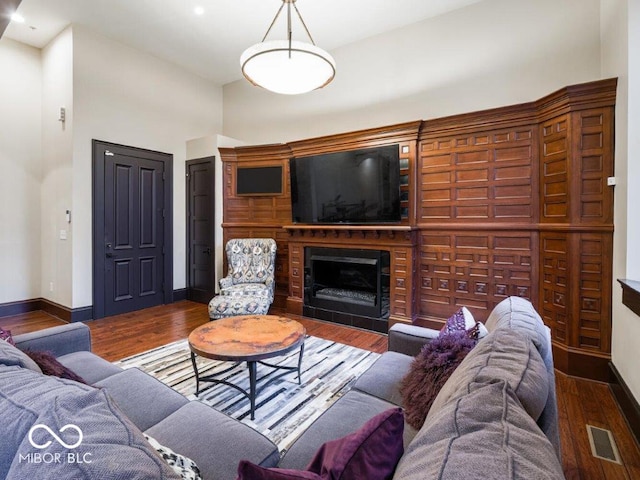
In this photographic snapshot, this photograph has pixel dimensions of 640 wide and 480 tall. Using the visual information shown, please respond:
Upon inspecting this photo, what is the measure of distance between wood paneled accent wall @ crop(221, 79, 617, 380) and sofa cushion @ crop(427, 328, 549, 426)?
88.2 inches

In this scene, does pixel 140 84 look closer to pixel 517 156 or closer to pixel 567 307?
pixel 517 156

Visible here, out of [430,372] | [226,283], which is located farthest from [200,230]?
[430,372]

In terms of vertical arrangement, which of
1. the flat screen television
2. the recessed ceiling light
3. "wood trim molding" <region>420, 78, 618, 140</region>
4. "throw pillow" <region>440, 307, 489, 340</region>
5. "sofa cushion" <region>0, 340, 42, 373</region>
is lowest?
"throw pillow" <region>440, 307, 489, 340</region>

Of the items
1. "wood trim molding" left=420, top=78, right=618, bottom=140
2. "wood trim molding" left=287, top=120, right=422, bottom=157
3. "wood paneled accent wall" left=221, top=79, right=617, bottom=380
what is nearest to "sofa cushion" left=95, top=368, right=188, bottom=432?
"wood paneled accent wall" left=221, top=79, right=617, bottom=380

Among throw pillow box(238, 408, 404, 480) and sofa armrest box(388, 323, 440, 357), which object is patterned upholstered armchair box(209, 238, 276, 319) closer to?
sofa armrest box(388, 323, 440, 357)

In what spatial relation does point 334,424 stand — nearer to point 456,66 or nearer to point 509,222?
point 509,222

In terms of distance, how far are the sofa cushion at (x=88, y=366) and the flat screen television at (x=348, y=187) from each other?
2.97 metres

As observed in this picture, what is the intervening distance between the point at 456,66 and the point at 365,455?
4.34 m

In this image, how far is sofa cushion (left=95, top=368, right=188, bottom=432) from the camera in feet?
4.64

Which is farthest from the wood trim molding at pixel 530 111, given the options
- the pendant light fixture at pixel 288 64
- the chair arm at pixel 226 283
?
the chair arm at pixel 226 283

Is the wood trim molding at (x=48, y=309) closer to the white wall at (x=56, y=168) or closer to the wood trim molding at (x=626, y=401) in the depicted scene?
the white wall at (x=56, y=168)

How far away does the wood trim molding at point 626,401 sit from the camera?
2.04 m

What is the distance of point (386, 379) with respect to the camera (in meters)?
1.76
